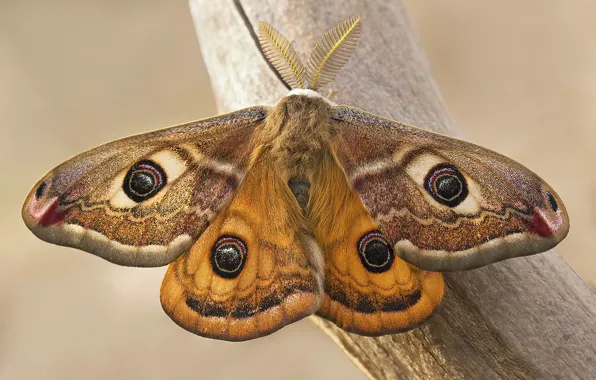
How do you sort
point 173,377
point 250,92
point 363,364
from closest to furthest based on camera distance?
1. point 363,364
2. point 250,92
3. point 173,377

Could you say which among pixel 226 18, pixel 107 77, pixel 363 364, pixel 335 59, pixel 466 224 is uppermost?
pixel 107 77

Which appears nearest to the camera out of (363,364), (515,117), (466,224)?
(466,224)

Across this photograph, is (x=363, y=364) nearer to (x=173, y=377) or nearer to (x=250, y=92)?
(x=250, y=92)

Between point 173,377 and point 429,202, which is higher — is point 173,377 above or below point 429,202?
below

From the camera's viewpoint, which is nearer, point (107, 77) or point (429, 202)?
point (429, 202)

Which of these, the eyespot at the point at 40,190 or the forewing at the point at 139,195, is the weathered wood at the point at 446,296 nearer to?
the forewing at the point at 139,195

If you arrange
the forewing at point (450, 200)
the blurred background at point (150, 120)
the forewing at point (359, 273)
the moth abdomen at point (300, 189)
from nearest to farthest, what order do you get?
the forewing at point (450, 200) < the forewing at point (359, 273) < the moth abdomen at point (300, 189) < the blurred background at point (150, 120)

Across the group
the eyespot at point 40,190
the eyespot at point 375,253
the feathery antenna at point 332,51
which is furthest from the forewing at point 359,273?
the eyespot at point 40,190

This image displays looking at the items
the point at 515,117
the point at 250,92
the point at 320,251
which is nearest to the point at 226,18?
the point at 250,92
